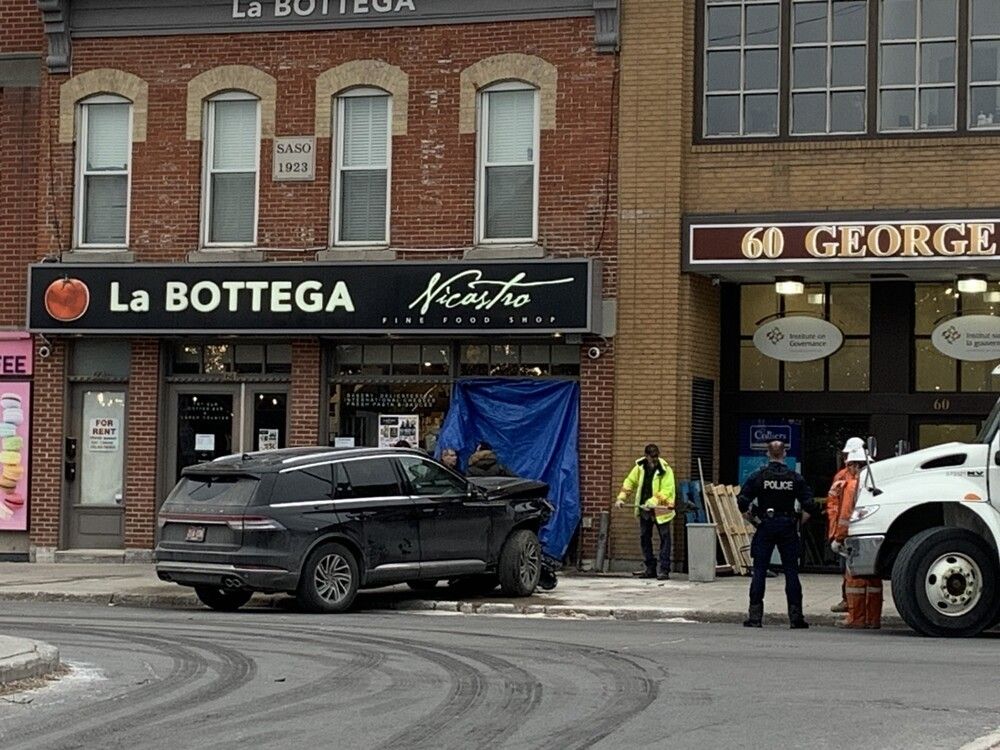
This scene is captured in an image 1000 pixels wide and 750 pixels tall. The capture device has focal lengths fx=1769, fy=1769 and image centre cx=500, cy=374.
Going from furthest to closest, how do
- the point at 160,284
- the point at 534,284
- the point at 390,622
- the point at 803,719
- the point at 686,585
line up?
1. the point at 160,284
2. the point at 534,284
3. the point at 686,585
4. the point at 390,622
5. the point at 803,719

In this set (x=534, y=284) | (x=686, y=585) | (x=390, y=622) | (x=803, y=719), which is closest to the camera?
(x=803, y=719)

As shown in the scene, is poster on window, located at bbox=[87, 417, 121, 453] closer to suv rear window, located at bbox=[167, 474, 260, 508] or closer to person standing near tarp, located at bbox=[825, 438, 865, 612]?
suv rear window, located at bbox=[167, 474, 260, 508]

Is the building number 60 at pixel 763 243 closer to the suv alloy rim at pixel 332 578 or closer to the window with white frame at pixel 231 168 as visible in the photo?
the window with white frame at pixel 231 168

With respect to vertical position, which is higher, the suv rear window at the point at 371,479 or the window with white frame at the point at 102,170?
the window with white frame at the point at 102,170

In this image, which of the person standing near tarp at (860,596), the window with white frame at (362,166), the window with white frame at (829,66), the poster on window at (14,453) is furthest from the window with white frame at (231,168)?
the person standing near tarp at (860,596)

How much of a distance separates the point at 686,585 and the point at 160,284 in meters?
8.27

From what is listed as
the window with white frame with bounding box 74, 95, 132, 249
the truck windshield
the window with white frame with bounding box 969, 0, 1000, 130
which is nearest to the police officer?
the truck windshield

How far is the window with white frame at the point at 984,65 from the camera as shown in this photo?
21609mm

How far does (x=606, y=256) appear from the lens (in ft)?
74.3

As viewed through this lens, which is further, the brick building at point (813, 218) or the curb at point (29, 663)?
the brick building at point (813, 218)

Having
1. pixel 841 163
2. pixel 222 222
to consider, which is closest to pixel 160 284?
pixel 222 222

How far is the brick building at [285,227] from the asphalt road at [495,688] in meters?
7.36

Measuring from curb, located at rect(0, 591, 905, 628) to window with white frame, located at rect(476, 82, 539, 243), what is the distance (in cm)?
602

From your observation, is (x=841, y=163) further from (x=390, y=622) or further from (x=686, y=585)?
(x=390, y=622)
